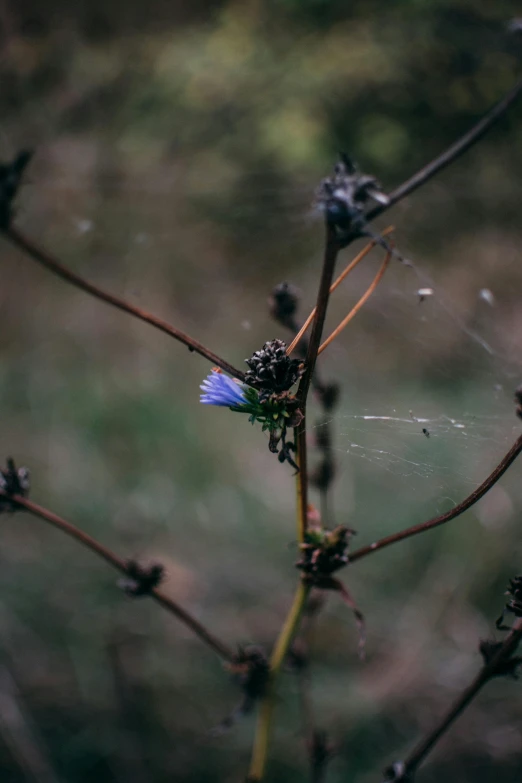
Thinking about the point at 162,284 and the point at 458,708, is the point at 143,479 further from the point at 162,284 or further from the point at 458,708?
the point at 458,708

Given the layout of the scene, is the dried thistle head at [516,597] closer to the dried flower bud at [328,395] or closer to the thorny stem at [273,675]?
the thorny stem at [273,675]

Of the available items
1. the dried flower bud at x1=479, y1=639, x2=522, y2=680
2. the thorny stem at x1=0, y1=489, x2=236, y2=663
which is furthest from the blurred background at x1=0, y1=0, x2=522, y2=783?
the thorny stem at x1=0, y1=489, x2=236, y2=663

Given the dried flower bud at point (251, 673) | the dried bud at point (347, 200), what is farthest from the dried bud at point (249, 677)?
the dried bud at point (347, 200)

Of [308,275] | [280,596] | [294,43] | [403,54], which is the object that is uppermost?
[294,43]

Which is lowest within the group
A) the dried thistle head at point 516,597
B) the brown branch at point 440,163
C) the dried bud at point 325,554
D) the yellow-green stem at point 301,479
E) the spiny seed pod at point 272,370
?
the dried thistle head at point 516,597

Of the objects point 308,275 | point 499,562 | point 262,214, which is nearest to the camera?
point 499,562

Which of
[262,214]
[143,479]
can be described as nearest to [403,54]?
[262,214]
